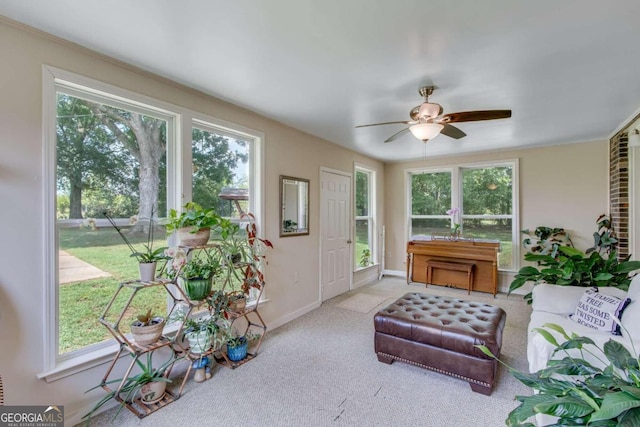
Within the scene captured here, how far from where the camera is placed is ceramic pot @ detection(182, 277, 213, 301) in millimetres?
2133

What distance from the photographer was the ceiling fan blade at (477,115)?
6.94 feet

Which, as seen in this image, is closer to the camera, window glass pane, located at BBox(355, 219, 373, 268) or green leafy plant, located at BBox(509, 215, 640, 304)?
green leafy plant, located at BBox(509, 215, 640, 304)

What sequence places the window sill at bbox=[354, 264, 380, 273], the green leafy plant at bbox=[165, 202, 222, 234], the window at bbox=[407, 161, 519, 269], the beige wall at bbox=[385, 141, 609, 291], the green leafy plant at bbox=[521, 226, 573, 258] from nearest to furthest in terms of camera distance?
the green leafy plant at bbox=[165, 202, 222, 234], the beige wall at bbox=[385, 141, 609, 291], the green leafy plant at bbox=[521, 226, 573, 258], the window at bbox=[407, 161, 519, 269], the window sill at bbox=[354, 264, 380, 273]

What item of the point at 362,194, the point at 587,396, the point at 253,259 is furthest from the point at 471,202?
the point at 587,396

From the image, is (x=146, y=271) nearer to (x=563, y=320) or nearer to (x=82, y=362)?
(x=82, y=362)

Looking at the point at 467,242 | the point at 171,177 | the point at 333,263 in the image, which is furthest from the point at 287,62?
the point at 467,242

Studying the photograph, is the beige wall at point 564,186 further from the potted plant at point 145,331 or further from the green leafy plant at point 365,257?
the potted plant at point 145,331

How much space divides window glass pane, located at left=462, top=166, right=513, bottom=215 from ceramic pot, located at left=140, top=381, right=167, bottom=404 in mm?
5001

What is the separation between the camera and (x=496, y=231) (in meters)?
4.88

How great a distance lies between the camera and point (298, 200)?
3721 millimetres

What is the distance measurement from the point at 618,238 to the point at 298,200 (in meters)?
3.96

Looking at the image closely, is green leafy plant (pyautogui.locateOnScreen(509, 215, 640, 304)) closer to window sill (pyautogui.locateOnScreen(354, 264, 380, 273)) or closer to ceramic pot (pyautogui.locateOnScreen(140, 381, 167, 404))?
window sill (pyautogui.locateOnScreen(354, 264, 380, 273))

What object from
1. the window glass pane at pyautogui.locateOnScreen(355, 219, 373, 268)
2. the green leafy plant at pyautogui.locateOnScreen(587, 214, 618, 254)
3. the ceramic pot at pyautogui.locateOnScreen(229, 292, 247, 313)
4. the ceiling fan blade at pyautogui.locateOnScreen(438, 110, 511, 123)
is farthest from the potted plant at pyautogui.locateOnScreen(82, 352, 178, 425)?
the green leafy plant at pyautogui.locateOnScreen(587, 214, 618, 254)

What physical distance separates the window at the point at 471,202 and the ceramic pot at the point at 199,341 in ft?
14.6
